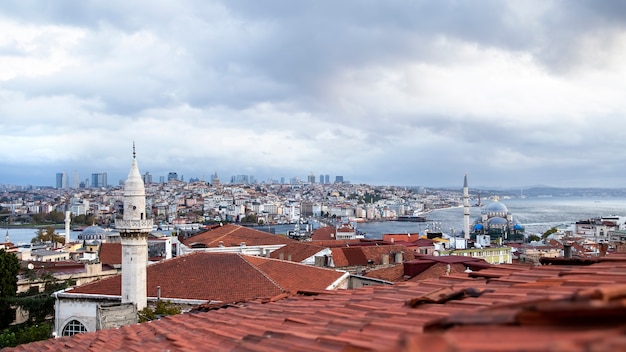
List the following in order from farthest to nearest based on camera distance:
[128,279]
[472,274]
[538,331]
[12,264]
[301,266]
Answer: [12,264] < [301,266] < [128,279] < [472,274] < [538,331]

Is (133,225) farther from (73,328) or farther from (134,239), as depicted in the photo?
(73,328)

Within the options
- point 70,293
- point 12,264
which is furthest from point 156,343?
point 12,264

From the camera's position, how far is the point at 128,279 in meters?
15.2

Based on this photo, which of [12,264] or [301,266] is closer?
[301,266]

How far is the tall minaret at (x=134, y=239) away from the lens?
50.0 feet

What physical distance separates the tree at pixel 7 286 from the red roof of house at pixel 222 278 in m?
7.65

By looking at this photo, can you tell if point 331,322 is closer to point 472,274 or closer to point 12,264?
point 472,274

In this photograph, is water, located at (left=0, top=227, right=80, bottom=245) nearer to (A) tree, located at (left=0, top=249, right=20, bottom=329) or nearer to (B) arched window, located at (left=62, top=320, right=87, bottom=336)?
(A) tree, located at (left=0, top=249, right=20, bottom=329)

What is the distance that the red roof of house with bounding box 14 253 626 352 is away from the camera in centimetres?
144

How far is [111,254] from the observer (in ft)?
105

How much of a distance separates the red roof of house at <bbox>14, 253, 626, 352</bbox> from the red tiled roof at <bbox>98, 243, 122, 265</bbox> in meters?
27.9

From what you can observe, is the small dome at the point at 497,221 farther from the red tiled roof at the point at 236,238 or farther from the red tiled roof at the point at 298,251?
the red tiled roof at the point at 298,251

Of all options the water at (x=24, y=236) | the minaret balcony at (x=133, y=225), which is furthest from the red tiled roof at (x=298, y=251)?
the water at (x=24, y=236)

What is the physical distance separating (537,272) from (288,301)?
2.02 meters
